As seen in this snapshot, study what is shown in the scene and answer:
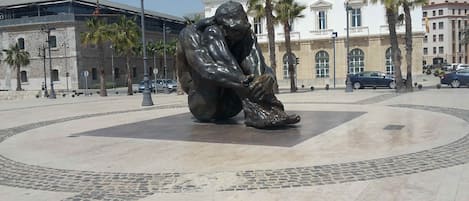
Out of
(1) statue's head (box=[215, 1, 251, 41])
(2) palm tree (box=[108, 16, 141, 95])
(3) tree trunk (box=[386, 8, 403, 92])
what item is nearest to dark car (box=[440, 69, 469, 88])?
(3) tree trunk (box=[386, 8, 403, 92])

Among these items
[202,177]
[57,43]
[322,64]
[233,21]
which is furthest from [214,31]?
[57,43]

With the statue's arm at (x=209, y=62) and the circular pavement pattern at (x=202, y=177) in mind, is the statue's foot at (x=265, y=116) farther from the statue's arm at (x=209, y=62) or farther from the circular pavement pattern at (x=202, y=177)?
the circular pavement pattern at (x=202, y=177)

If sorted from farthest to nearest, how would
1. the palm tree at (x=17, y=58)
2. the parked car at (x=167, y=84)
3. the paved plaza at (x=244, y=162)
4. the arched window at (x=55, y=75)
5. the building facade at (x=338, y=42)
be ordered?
the arched window at (x=55, y=75)
the palm tree at (x=17, y=58)
the building facade at (x=338, y=42)
the parked car at (x=167, y=84)
the paved plaza at (x=244, y=162)

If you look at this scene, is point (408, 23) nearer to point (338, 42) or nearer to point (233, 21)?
point (233, 21)

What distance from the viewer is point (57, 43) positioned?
6475cm

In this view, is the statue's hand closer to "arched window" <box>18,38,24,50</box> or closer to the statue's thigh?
the statue's thigh

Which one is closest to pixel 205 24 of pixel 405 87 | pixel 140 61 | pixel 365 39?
pixel 405 87

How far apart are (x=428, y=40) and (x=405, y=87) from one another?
294ft

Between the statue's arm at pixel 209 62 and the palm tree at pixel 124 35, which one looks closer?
the statue's arm at pixel 209 62

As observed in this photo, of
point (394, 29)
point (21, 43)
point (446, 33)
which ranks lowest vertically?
point (394, 29)

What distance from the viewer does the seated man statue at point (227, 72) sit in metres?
11.4

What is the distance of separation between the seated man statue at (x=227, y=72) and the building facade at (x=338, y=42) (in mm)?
41595

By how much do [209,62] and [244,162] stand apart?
169 inches

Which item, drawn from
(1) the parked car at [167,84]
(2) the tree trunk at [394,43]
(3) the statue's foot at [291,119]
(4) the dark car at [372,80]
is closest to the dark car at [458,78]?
(4) the dark car at [372,80]
